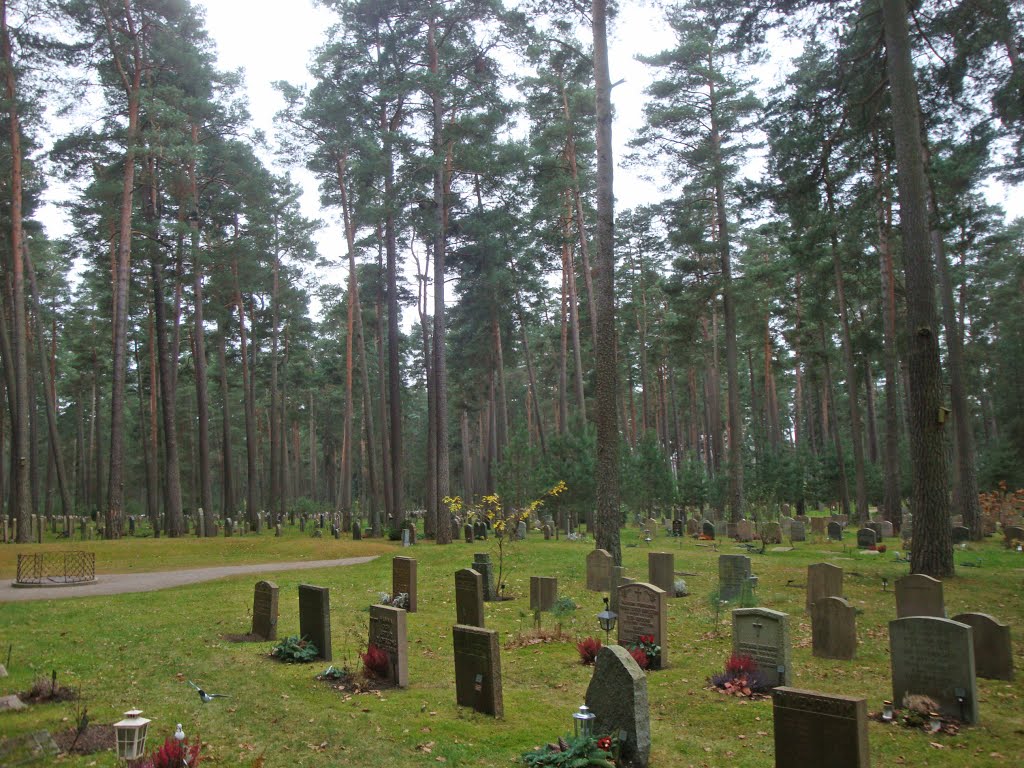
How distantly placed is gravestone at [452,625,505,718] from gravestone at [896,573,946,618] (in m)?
6.05

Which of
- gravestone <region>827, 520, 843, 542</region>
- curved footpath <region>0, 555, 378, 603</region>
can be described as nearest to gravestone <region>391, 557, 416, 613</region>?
curved footpath <region>0, 555, 378, 603</region>

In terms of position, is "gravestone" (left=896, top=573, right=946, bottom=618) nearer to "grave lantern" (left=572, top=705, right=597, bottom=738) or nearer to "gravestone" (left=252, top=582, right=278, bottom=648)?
"grave lantern" (left=572, top=705, right=597, bottom=738)

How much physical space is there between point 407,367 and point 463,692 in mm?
54237

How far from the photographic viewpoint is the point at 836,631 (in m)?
9.16

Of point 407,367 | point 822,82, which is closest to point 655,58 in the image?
point 822,82

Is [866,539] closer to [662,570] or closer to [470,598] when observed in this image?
[662,570]

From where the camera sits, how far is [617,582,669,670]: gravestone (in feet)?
29.9

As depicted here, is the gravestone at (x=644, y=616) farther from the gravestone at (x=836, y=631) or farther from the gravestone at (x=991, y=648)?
the gravestone at (x=991, y=648)

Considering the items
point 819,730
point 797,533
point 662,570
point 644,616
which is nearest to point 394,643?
point 644,616

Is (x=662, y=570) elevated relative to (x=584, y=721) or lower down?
lower down

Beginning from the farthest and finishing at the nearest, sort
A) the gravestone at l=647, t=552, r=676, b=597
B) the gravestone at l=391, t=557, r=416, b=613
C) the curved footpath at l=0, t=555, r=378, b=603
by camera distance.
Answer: the curved footpath at l=0, t=555, r=378, b=603 → the gravestone at l=647, t=552, r=676, b=597 → the gravestone at l=391, t=557, r=416, b=613

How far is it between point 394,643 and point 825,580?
7.32 meters

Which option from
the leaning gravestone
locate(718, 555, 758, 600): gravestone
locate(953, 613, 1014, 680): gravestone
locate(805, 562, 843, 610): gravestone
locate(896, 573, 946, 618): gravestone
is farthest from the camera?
locate(718, 555, 758, 600): gravestone

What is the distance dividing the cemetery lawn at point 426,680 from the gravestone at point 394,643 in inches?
10.6
